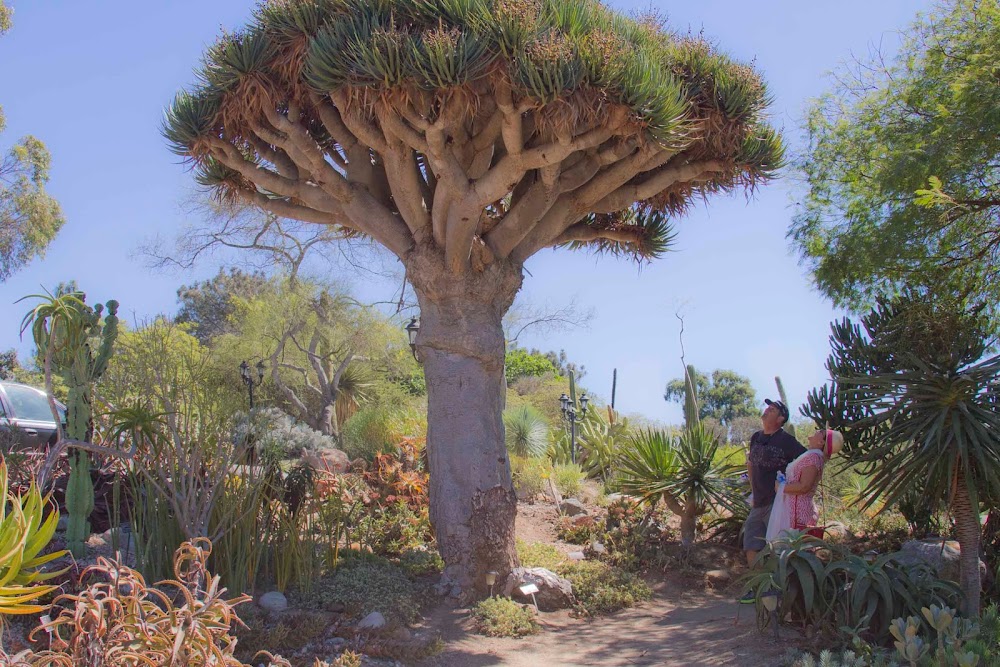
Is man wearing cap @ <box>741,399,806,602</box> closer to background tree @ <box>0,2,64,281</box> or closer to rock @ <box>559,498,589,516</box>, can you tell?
rock @ <box>559,498,589,516</box>

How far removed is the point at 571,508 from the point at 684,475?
2.03m

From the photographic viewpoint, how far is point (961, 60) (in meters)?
7.35

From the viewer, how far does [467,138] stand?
7.71 metres

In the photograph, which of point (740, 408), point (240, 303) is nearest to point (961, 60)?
→ point (240, 303)

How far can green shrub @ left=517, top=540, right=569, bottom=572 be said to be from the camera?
26.0 feet

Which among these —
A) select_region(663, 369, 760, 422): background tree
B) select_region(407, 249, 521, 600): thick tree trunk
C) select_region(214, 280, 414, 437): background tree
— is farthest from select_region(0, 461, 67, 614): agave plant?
select_region(663, 369, 760, 422): background tree

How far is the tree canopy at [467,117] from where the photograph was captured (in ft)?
21.3

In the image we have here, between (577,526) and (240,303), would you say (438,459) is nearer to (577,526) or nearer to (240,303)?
(577,526)

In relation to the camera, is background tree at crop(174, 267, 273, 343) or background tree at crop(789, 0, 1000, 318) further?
background tree at crop(174, 267, 273, 343)

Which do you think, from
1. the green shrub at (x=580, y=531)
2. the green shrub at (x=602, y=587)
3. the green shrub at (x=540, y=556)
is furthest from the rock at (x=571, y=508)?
the green shrub at (x=602, y=587)

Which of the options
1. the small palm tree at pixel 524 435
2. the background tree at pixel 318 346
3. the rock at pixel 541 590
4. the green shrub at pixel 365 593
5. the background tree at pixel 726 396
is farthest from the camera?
the background tree at pixel 726 396

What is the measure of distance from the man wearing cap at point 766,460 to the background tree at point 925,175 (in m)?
1.69

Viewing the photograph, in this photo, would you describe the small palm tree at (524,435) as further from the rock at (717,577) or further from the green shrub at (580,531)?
the rock at (717,577)

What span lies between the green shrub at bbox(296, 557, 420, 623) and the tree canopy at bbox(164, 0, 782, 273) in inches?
107
